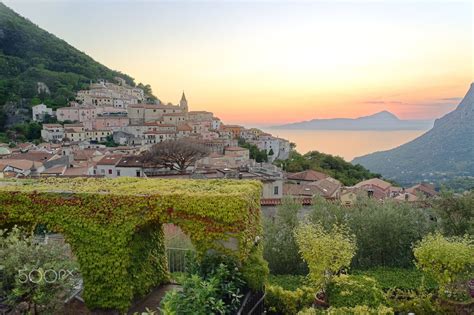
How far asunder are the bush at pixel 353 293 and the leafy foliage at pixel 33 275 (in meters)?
5.41

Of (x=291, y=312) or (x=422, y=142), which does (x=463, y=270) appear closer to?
(x=291, y=312)

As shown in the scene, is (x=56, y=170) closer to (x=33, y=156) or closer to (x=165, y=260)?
(x=33, y=156)

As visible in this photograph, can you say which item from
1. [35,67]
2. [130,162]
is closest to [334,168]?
[130,162]

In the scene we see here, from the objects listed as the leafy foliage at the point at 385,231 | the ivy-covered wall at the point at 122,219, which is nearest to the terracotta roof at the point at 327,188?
the leafy foliage at the point at 385,231

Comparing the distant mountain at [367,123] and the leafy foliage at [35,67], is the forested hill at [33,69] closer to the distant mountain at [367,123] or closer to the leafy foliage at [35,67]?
A: the leafy foliage at [35,67]

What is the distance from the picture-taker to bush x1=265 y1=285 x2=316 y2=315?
8711 millimetres

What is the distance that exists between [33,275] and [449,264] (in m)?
8.25

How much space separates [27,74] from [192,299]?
10294cm

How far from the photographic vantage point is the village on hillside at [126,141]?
4462 centimetres

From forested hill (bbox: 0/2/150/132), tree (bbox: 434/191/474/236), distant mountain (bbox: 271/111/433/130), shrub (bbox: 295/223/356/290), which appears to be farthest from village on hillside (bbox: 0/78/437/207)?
shrub (bbox: 295/223/356/290)

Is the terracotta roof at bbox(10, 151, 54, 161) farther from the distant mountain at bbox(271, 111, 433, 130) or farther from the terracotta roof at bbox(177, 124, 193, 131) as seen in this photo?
Result: the distant mountain at bbox(271, 111, 433, 130)

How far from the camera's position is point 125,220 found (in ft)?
25.5

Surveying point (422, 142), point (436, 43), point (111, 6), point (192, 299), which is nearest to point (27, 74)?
point (111, 6)

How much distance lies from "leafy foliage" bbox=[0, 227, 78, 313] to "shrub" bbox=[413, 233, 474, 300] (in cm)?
749
